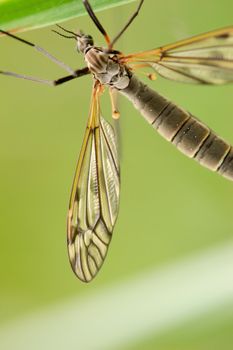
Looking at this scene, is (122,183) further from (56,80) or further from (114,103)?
(56,80)

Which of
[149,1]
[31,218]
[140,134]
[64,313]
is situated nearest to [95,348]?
[64,313]

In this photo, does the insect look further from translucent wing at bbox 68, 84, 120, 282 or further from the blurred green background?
the blurred green background

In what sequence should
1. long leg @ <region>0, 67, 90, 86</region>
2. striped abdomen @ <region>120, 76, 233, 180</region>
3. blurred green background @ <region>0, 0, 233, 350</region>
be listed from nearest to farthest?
long leg @ <region>0, 67, 90, 86</region> < striped abdomen @ <region>120, 76, 233, 180</region> < blurred green background @ <region>0, 0, 233, 350</region>

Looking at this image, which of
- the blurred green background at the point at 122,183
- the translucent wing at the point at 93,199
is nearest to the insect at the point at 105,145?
the translucent wing at the point at 93,199

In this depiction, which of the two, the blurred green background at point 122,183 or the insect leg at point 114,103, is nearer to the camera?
the insect leg at point 114,103

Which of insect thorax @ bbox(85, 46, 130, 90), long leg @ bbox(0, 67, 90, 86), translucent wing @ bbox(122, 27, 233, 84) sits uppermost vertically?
insect thorax @ bbox(85, 46, 130, 90)

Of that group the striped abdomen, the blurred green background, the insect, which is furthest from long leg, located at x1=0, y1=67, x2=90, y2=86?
the blurred green background

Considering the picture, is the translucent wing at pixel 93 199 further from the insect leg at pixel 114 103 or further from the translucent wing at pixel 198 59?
the translucent wing at pixel 198 59

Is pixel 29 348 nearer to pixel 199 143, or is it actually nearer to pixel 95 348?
pixel 95 348
